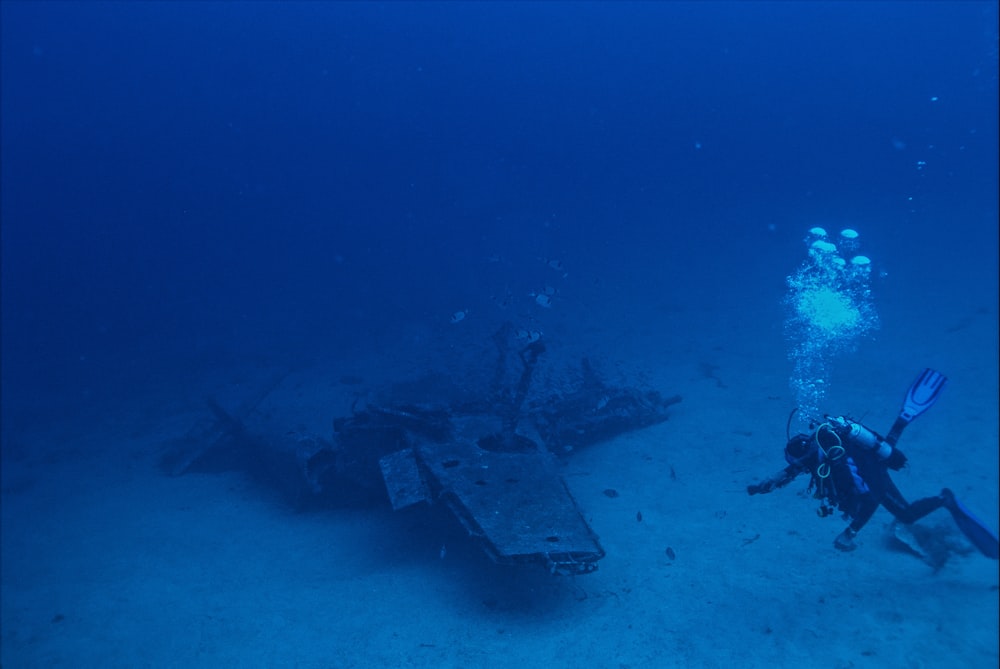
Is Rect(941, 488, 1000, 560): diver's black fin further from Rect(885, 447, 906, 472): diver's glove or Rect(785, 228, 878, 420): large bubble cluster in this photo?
Rect(785, 228, 878, 420): large bubble cluster

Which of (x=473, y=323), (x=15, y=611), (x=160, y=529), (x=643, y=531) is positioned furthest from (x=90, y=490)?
(x=473, y=323)

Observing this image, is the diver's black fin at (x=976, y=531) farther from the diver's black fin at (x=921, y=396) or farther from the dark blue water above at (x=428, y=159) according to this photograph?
the dark blue water above at (x=428, y=159)

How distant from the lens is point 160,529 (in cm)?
902

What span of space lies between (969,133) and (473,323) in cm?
16039

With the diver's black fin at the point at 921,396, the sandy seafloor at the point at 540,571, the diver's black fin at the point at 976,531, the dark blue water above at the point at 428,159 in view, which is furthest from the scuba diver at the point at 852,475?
the dark blue water above at the point at 428,159

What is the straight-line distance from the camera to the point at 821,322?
20.2 meters

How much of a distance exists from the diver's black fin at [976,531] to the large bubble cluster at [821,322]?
5.33 metres

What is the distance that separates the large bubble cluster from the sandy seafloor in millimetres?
768

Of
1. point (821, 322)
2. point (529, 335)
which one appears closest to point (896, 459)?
point (529, 335)

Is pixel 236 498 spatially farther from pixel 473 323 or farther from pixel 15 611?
pixel 473 323

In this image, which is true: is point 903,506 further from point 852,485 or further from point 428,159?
point 428,159

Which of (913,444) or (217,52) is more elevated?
(217,52)

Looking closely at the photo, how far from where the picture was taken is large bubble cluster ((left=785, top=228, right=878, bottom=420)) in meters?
13.4

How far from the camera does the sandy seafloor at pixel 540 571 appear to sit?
5.66 metres
